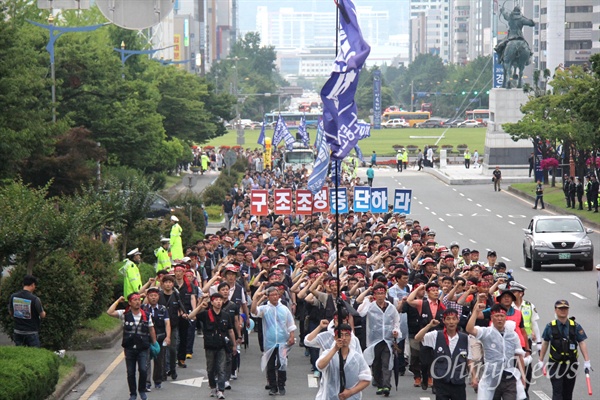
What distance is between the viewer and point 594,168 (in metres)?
57.3

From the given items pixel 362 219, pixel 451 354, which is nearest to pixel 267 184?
pixel 362 219

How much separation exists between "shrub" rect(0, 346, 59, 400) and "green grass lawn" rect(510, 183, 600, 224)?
33772 millimetres

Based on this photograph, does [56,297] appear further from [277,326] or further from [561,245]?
[561,245]

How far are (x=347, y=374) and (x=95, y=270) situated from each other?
34.5 feet

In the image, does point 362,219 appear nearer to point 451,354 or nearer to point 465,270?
point 465,270

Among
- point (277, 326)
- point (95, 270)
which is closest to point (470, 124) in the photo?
point (95, 270)

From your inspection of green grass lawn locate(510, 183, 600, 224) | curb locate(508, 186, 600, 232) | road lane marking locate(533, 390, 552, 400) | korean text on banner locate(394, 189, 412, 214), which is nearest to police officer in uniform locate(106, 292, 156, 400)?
road lane marking locate(533, 390, 552, 400)

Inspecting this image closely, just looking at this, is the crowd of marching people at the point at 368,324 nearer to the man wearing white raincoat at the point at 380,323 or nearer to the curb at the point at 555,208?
the man wearing white raincoat at the point at 380,323

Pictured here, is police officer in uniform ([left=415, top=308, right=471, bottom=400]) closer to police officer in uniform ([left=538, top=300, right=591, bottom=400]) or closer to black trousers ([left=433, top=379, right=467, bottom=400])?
black trousers ([left=433, top=379, right=467, bottom=400])

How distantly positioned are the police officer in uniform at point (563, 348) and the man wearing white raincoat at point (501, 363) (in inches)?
55.5

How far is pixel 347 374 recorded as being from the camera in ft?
43.6

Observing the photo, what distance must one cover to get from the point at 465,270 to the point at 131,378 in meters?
5.98

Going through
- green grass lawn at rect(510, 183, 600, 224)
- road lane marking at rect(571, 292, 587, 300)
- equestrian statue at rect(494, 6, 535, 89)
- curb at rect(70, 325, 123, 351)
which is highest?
equestrian statue at rect(494, 6, 535, 89)

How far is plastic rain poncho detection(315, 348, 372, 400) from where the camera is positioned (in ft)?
43.5
